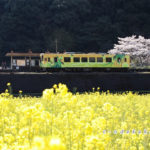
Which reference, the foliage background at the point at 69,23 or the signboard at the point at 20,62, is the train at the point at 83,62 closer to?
the signboard at the point at 20,62

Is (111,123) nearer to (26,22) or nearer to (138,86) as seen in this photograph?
(138,86)

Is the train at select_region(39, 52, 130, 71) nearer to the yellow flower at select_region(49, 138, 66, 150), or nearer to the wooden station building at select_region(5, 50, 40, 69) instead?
the wooden station building at select_region(5, 50, 40, 69)

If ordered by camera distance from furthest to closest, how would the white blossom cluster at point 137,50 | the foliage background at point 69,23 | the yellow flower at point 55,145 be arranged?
the foliage background at point 69,23 → the white blossom cluster at point 137,50 → the yellow flower at point 55,145

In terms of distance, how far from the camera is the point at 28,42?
51125 mm

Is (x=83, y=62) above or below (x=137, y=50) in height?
below

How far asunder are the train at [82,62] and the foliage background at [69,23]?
21466mm

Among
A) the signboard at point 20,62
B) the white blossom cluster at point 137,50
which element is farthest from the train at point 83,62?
the white blossom cluster at point 137,50

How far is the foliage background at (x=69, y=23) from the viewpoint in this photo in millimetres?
50562

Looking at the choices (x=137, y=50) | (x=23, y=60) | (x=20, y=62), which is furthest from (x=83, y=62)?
(x=137, y=50)

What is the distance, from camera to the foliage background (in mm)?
50562

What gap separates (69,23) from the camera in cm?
5250

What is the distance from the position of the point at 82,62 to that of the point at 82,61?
0.09 meters

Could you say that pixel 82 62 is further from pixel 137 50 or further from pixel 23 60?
pixel 137 50

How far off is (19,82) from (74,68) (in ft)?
24.3
